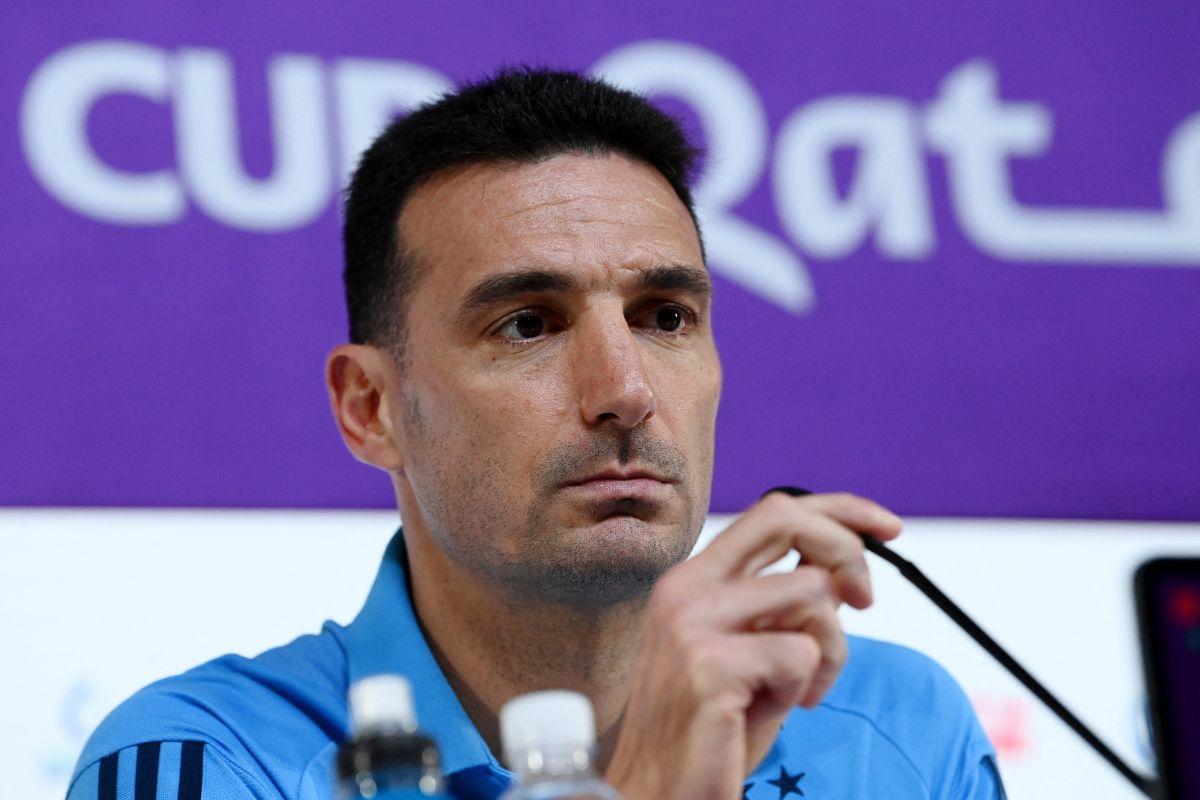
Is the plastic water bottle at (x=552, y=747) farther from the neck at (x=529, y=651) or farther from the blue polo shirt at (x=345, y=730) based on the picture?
the neck at (x=529, y=651)

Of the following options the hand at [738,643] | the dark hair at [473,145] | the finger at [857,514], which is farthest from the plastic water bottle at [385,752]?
the dark hair at [473,145]

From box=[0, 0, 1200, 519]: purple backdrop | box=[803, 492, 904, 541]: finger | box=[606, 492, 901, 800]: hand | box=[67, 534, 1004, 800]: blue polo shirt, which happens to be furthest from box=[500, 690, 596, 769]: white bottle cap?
box=[0, 0, 1200, 519]: purple backdrop

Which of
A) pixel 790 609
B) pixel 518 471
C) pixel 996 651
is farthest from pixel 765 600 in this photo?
pixel 518 471

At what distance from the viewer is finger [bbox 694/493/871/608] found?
1.50 m

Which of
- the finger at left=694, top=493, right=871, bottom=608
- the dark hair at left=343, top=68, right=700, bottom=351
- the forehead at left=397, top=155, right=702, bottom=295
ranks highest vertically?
the dark hair at left=343, top=68, right=700, bottom=351

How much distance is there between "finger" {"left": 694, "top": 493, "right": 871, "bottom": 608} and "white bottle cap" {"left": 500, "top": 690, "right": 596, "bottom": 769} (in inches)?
17.7

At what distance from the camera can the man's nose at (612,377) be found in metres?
1.93

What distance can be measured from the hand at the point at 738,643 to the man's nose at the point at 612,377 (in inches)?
16.1

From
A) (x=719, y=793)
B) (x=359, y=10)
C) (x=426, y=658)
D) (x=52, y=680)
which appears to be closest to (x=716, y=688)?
(x=719, y=793)

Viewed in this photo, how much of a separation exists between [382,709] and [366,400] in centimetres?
136

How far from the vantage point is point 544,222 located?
216cm

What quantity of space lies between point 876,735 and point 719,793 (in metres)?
0.88

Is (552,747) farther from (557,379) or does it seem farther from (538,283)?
(538,283)

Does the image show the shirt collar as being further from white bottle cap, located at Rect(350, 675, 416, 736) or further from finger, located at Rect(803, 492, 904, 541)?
white bottle cap, located at Rect(350, 675, 416, 736)
